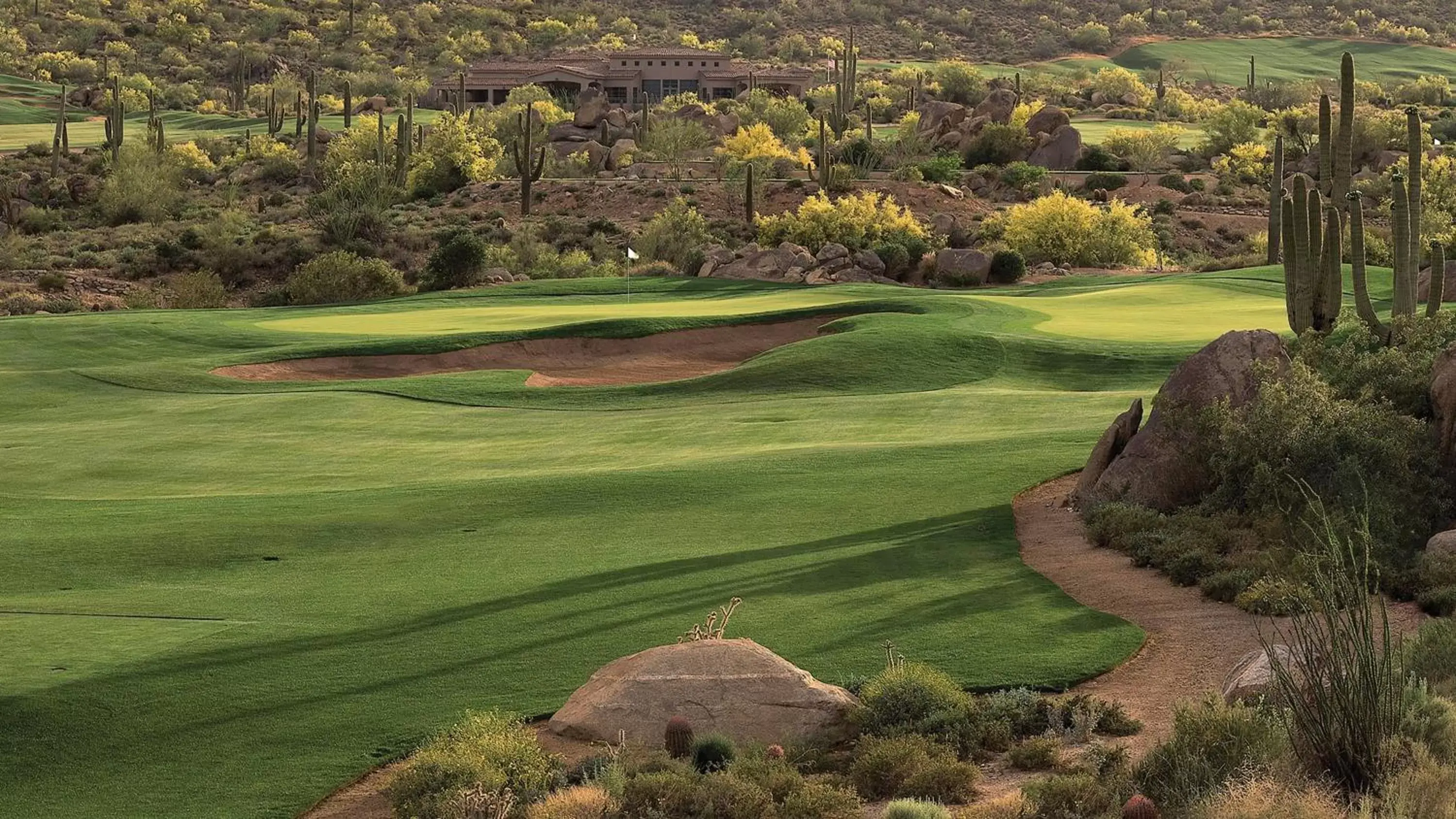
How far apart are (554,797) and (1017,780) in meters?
3.00

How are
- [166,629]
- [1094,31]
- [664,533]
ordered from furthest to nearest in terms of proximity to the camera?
[1094,31] → [664,533] → [166,629]

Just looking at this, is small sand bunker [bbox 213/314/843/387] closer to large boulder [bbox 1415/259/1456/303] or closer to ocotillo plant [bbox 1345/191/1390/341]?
large boulder [bbox 1415/259/1456/303]

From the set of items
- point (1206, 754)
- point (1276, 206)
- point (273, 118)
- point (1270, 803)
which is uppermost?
point (273, 118)

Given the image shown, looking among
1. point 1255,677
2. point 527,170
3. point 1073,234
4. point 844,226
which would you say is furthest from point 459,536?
point 527,170

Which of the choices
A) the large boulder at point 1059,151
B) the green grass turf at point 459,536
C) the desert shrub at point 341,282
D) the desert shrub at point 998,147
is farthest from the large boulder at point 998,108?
the green grass turf at point 459,536

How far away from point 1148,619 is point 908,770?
4.69 meters

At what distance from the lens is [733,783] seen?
10344 mm

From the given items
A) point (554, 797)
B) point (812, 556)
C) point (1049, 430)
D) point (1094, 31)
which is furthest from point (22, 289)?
point (1094, 31)

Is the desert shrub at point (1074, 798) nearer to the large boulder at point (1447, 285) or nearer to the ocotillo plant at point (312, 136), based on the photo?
the large boulder at point (1447, 285)

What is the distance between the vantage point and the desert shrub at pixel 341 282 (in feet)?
161

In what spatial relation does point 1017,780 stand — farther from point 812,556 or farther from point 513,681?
point 812,556

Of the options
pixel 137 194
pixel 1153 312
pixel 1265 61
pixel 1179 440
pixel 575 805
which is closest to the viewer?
pixel 575 805

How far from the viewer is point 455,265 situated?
167ft

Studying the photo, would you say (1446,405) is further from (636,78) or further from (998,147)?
(636,78)
